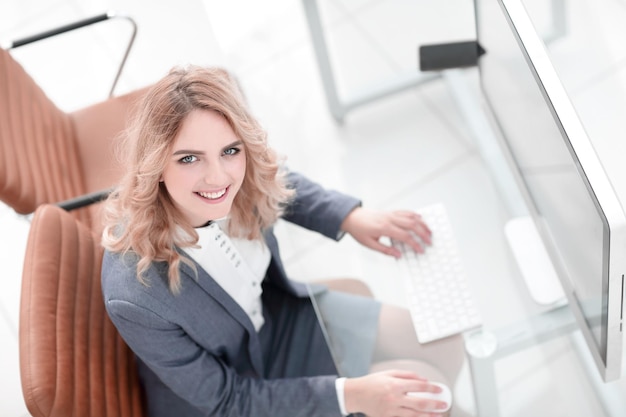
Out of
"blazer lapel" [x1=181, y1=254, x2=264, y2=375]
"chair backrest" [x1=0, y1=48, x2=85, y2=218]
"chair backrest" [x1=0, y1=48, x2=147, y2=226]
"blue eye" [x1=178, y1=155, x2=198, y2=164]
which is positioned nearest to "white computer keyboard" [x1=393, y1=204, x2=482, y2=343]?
"blazer lapel" [x1=181, y1=254, x2=264, y2=375]

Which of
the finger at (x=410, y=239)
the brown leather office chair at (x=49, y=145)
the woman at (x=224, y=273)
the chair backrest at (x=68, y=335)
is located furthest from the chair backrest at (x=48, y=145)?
the finger at (x=410, y=239)

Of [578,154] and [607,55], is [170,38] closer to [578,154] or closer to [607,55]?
[607,55]

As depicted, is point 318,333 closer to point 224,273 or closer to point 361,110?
point 224,273

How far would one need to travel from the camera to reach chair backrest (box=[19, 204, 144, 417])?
1.27 metres

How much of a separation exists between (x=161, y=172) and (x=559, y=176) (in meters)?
0.68

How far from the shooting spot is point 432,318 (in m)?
1.50

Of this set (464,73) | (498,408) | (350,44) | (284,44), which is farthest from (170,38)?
(498,408)

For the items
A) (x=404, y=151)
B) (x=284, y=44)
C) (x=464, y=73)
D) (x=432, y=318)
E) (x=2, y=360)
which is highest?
(x=284, y=44)

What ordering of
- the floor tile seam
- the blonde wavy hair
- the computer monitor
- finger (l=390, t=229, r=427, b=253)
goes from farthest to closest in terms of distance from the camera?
the floor tile seam
finger (l=390, t=229, r=427, b=253)
the blonde wavy hair
the computer monitor

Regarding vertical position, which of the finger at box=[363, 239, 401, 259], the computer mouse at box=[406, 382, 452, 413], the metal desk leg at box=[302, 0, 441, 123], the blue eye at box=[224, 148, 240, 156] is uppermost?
the blue eye at box=[224, 148, 240, 156]

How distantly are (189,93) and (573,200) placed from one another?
656 millimetres

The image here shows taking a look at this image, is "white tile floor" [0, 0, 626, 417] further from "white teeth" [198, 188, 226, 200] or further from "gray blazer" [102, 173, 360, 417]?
"white teeth" [198, 188, 226, 200]

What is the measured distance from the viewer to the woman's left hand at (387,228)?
1624 millimetres

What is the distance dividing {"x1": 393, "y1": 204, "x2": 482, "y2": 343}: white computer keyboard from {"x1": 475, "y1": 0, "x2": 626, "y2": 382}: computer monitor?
7.4 inches
